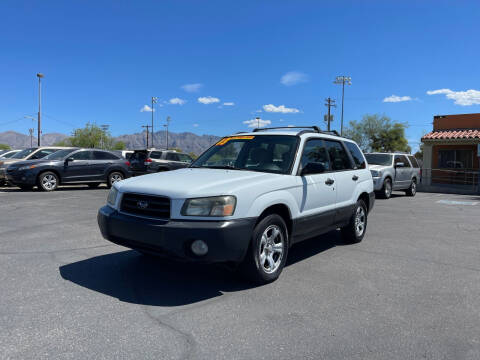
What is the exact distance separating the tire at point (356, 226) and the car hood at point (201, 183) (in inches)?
87.2

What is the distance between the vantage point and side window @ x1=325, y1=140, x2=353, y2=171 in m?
5.76

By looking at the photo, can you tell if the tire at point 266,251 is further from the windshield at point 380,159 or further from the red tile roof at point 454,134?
the red tile roof at point 454,134

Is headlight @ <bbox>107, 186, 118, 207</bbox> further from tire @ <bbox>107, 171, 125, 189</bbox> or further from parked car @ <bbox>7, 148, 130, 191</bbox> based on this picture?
tire @ <bbox>107, 171, 125, 189</bbox>

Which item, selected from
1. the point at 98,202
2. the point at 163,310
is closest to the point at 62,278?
the point at 163,310

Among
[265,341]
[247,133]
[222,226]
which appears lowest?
[265,341]

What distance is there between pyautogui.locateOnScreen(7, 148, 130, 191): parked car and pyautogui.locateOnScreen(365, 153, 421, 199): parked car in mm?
9678

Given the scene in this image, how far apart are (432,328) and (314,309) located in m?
0.97

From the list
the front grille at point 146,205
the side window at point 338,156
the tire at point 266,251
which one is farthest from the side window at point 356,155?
the front grille at point 146,205

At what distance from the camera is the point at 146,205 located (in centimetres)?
395

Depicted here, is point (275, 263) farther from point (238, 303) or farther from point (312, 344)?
point (312, 344)

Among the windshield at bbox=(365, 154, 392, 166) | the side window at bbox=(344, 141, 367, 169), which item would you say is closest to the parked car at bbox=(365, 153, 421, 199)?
the windshield at bbox=(365, 154, 392, 166)

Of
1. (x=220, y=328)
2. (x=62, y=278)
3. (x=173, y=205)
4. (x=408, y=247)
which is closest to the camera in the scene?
(x=220, y=328)

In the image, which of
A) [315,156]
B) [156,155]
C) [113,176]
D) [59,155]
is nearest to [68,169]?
[59,155]

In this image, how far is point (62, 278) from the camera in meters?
4.31
